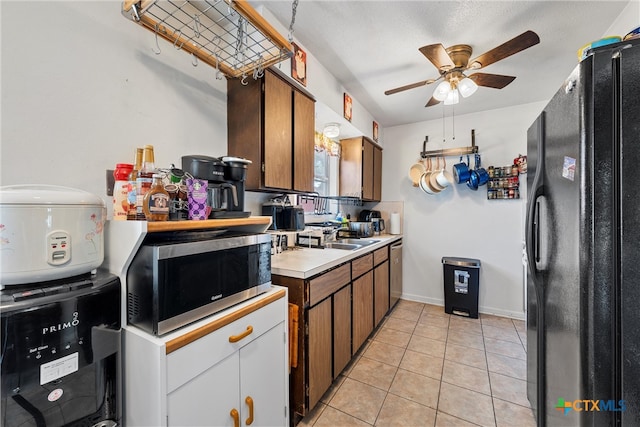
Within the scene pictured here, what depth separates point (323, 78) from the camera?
2.20m

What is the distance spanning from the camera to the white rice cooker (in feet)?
2.21

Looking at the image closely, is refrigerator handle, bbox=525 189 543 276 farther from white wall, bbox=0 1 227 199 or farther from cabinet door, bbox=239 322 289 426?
white wall, bbox=0 1 227 199

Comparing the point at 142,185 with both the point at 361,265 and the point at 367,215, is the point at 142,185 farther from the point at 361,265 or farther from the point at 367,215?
the point at 367,215

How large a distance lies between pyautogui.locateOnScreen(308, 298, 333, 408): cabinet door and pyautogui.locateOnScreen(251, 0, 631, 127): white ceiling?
5.77 ft

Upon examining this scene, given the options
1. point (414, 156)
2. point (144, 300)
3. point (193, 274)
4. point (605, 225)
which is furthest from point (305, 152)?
point (414, 156)

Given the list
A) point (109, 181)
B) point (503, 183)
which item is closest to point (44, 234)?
point (109, 181)

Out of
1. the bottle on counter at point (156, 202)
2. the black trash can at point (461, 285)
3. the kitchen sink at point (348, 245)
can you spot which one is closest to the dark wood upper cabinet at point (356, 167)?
the kitchen sink at point (348, 245)

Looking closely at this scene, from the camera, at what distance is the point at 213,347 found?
933 millimetres

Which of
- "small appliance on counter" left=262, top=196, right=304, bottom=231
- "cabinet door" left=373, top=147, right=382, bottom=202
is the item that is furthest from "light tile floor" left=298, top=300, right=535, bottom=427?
"cabinet door" left=373, top=147, right=382, bottom=202

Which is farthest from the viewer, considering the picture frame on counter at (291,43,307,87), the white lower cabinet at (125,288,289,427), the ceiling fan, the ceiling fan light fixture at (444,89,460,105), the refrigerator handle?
the ceiling fan light fixture at (444,89,460,105)

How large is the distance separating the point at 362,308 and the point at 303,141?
145 centimetres

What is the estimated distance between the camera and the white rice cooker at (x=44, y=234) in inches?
26.5

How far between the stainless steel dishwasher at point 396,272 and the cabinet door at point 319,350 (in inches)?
60.7

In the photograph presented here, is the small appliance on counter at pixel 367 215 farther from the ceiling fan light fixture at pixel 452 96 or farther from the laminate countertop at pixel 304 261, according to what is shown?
the ceiling fan light fixture at pixel 452 96
